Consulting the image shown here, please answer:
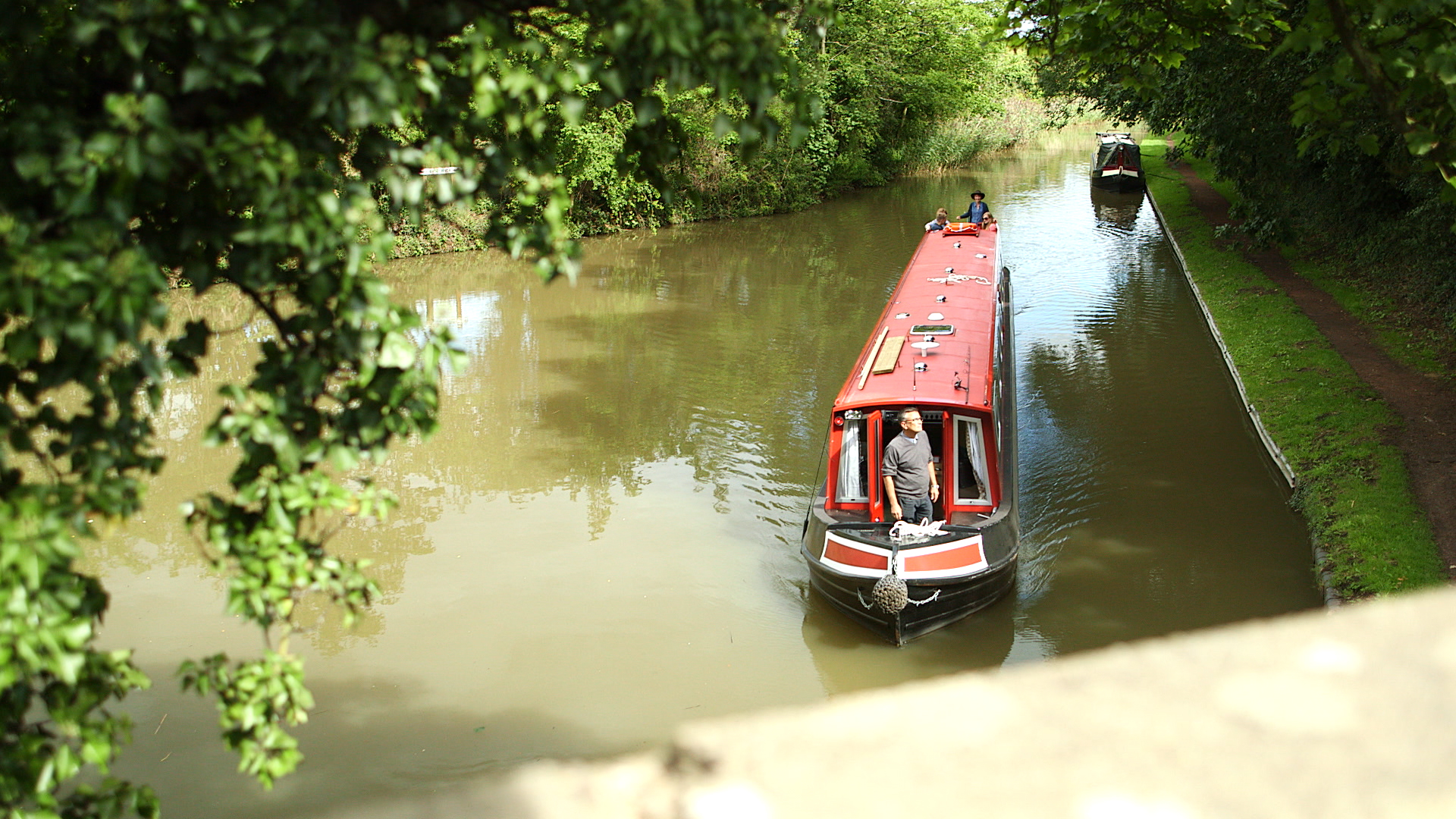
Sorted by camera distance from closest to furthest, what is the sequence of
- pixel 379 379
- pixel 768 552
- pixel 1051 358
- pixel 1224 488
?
pixel 379 379 < pixel 768 552 < pixel 1224 488 < pixel 1051 358

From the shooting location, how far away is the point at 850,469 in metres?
9.50

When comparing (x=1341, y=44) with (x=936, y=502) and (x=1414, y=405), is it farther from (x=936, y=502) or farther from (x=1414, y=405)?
(x=1414, y=405)

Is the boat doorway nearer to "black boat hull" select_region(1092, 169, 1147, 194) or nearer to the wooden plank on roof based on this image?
the wooden plank on roof

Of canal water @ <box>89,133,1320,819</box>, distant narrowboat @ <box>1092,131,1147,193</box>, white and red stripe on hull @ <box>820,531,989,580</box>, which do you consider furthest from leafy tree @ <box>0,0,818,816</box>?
distant narrowboat @ <box>1092,131,1147,193</box>

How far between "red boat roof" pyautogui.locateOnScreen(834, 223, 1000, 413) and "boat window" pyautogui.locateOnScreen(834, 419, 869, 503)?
234 millimetres

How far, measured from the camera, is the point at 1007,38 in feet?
34.8

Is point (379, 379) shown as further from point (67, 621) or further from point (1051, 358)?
point (1051, 358)

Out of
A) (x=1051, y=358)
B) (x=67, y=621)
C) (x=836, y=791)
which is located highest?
(x=67, y=621)

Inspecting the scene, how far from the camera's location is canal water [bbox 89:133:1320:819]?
7996 millimetres

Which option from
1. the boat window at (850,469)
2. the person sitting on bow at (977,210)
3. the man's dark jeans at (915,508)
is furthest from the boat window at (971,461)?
the person sitting on bow at (977,210)

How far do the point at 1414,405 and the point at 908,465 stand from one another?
263 inches

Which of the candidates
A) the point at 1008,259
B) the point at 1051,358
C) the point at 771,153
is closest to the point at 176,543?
the point at 1051,358

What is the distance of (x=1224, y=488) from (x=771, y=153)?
77.1 ft

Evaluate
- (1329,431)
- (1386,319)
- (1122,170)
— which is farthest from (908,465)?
(1122,170)
